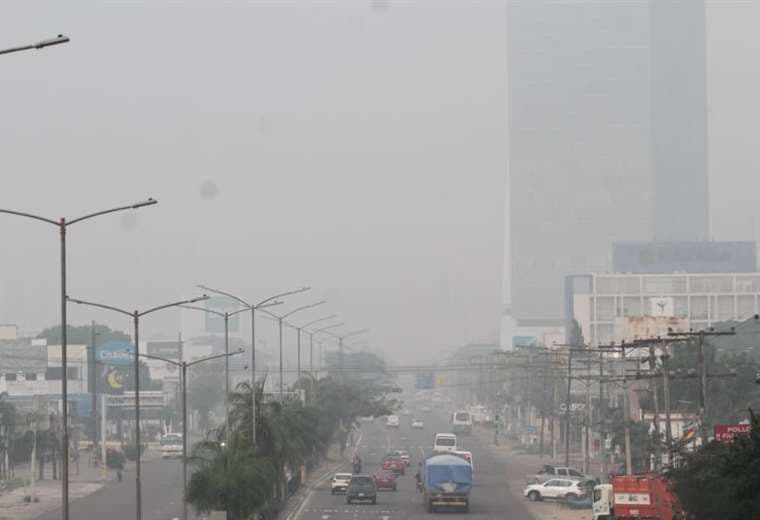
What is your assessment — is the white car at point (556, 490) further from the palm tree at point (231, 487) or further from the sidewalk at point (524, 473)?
the palm tree at point (231, 487)

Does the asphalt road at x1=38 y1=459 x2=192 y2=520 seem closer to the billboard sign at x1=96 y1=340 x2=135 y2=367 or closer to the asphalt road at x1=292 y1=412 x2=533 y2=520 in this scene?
the asphalt road at x1=292 y1=412 x2=533 y2=520

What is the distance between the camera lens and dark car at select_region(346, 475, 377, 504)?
8556 cm

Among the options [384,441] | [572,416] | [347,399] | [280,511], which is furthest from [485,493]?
[384,441]

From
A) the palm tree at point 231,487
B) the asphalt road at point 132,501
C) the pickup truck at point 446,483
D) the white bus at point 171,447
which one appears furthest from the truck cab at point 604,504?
the white bus at point 171,447

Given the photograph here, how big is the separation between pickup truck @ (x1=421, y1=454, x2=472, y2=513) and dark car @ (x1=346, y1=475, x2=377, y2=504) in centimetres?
399

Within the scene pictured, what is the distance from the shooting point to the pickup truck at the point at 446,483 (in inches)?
3164

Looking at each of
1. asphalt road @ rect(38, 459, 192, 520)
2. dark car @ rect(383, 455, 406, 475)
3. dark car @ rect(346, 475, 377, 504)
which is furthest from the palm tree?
dark car @ rect(383, 455, 406, 475)

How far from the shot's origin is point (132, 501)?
295 feet

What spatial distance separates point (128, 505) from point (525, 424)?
104 m

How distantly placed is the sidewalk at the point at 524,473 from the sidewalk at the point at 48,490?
24.9 meters

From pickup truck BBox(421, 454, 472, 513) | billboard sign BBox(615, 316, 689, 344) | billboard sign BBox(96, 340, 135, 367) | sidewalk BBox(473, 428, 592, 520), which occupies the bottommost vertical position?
sidewalk BBox(473, 428, 592, 520)

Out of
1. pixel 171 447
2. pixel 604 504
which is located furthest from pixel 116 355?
pixel 604 504

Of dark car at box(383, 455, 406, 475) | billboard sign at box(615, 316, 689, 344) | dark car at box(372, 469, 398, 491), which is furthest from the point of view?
billboard sign at box(615, 316, 689, 344)

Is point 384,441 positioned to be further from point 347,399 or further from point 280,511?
point 280,511
